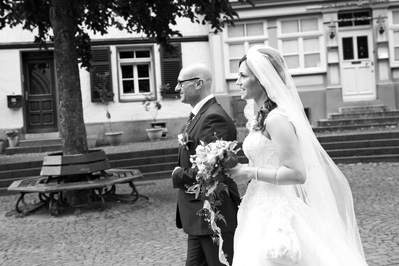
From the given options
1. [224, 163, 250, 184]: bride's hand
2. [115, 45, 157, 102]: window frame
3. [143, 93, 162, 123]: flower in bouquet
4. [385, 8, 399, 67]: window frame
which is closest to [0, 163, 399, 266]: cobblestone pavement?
[224, 163, 250, 184]: bride's hand

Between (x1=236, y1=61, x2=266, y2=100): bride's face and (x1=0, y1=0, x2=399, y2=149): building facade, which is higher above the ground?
(x1=0, y1=0, x2=399, y2=149): building facade

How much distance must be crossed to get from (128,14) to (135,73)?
8.99 meters

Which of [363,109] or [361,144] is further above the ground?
[363,109]

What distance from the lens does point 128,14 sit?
1267 cm

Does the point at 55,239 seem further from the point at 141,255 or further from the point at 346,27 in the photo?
the point at 346,27

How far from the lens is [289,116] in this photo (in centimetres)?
380

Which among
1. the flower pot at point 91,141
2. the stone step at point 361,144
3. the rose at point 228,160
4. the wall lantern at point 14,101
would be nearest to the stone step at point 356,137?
the stone step at point 361,144

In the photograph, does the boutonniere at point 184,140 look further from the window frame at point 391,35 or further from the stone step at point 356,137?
the window frame at point 391,35

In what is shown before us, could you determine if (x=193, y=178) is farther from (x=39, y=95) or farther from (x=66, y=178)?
(x=39, y=95)

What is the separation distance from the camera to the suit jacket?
13.8 ft

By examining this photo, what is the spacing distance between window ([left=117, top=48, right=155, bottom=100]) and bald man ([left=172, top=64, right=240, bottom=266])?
17.1 meters

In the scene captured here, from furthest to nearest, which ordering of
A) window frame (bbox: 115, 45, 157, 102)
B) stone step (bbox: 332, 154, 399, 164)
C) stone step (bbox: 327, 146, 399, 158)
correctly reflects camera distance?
window frame (bbox: 115, 45, 157, 102) < stone step (bbox: 327, 146, 399, 158) < stone step (bbox: 332, 154, 399, 164)

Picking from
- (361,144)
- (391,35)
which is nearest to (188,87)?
(361,144)

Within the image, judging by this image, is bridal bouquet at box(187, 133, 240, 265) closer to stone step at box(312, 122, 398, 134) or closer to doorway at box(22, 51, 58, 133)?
stone step at box(312, 122, 398, 134)
